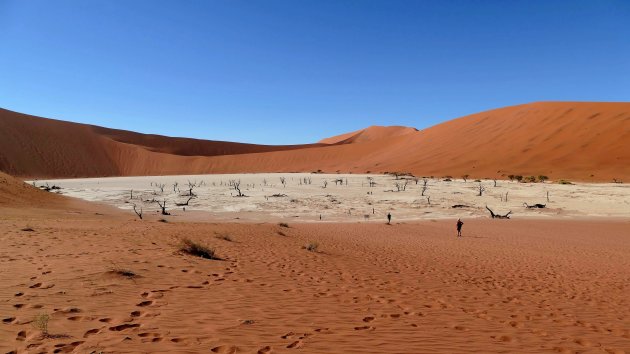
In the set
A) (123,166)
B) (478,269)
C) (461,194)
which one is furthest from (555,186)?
(123,166)

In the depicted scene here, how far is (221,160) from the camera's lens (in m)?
81.8

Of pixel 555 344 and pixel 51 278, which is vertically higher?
pixel 51 278

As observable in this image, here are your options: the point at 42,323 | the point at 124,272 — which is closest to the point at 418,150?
the point at 124,272

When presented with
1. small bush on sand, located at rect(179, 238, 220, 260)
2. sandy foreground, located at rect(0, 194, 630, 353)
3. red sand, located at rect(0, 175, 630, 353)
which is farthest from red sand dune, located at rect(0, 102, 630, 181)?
small bush on sand, located at rect(179, 238, 220, 260)

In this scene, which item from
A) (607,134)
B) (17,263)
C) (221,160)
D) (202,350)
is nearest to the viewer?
(202,350)

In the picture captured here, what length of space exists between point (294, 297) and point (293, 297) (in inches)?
0.7

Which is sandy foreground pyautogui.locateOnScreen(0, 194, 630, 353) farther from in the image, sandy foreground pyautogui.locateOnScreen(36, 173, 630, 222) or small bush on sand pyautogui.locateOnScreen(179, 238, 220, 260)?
sandy foreground pyautogui.locateOnScreen(36, 173, 630, 222)

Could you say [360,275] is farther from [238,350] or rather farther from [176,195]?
[176,195]

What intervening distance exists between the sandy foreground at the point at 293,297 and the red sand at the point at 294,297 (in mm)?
28

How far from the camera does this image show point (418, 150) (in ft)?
220

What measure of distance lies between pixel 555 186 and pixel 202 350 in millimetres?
36470

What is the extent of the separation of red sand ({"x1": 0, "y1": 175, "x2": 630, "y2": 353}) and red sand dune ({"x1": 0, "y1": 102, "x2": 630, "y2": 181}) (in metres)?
35.3

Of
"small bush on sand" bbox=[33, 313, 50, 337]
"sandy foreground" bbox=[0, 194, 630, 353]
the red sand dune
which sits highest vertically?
the red sand dune

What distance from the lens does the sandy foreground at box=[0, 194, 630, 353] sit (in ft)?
15.7
